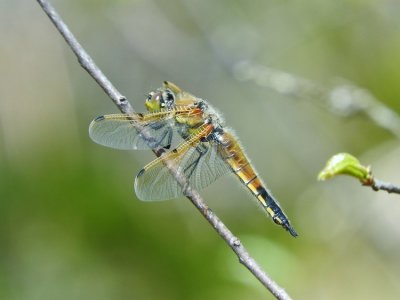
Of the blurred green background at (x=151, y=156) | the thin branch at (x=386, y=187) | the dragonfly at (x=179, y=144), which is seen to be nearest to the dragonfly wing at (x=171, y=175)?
the dragonfly at (x=179, y=144)

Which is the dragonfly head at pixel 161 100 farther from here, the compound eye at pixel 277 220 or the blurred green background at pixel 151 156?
the blurred green background at pixel 151 156

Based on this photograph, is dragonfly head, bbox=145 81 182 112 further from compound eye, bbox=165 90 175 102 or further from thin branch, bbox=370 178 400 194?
thin branch, bbox=370 178 400 194

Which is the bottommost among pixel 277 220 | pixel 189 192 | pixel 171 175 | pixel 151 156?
pixel 277 220

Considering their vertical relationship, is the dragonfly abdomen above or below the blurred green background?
below

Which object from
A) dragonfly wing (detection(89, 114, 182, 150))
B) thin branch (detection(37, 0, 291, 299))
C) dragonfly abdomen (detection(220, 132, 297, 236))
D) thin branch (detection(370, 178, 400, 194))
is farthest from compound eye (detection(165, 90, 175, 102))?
thin branch (detection(370, 178, 400, 194))

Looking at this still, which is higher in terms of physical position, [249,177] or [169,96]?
[169,96]

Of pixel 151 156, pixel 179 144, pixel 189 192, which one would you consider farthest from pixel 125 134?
pixel 151 156

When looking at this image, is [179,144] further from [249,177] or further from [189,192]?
[189,192]
